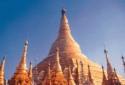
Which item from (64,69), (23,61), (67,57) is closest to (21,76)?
(23,61)

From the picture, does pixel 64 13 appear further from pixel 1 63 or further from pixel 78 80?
pixel 1 63

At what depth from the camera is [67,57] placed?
4875cm

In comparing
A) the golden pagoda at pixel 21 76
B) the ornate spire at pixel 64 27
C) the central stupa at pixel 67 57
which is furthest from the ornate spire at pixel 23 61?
the ornate spire at pixel 64 27

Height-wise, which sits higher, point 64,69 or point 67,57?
point 67,57

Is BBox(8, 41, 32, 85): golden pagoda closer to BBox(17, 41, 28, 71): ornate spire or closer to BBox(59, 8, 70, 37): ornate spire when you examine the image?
BBox(17, 41, 28, 71): ornate spire

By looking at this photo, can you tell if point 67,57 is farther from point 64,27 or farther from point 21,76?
point 21,76

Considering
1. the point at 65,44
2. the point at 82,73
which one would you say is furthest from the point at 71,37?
the point at 82,73

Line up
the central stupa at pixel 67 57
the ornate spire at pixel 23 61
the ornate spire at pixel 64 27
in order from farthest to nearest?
the ornate spire at pixel 64 27 < the central stupa at pixel 67 57 < the ornate spire at pixel 23 61

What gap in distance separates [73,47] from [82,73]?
34.8 feet

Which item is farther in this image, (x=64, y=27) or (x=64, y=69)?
(x=64, y=27)

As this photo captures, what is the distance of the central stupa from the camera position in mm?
46281

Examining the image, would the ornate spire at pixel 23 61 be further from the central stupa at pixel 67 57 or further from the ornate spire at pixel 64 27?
the ornate spire at pixel 64 27

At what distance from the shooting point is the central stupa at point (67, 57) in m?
46.3

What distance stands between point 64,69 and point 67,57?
671 cm
